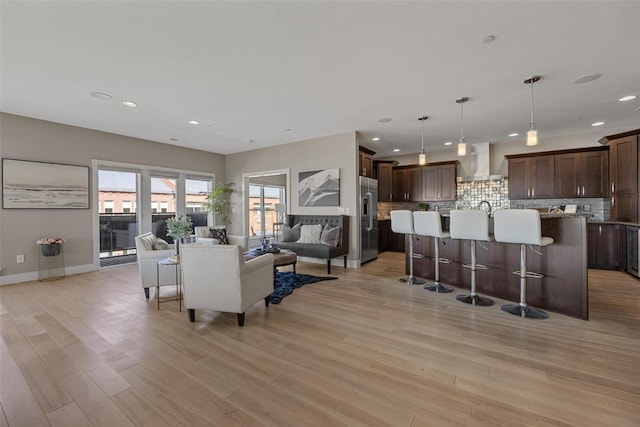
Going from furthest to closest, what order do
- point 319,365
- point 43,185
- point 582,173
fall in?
point 582,173 < point 43,185 < point 319,365

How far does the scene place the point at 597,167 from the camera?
17.8 feet

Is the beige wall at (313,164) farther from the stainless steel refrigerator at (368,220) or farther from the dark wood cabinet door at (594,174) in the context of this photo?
the dark wood cabinet door at (594,174)

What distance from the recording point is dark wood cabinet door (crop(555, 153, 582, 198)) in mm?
5586

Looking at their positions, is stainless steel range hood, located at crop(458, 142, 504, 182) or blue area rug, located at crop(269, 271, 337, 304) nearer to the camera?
blue area rug, located at crop(269, 271, 337, 304)

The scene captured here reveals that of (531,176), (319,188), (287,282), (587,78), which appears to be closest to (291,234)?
(319,188)

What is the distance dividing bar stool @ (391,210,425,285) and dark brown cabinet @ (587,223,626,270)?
11.2 ft

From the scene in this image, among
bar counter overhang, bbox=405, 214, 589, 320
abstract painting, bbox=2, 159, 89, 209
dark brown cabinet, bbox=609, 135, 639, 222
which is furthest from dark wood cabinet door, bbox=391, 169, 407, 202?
abstract painting, bbox=2, 159, 89, 209

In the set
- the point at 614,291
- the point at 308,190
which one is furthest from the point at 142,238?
the point at 614,291

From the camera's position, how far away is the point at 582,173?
5.54 meters

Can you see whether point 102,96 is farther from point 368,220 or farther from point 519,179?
point 519,179

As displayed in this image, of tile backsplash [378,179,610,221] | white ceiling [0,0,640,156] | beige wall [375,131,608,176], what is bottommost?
tile backsplash [378,179,610,221]

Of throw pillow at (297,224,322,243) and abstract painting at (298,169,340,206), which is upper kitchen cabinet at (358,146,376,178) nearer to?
abstract painting at (298,169,340,206)

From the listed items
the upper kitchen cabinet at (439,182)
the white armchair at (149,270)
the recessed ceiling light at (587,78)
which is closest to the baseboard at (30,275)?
the white armchair at (149,270)

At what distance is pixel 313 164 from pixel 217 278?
12.8 feet
